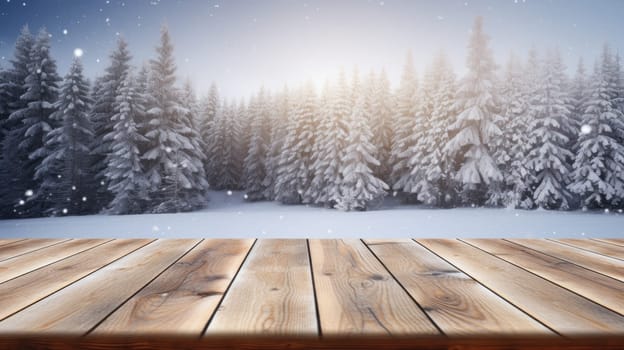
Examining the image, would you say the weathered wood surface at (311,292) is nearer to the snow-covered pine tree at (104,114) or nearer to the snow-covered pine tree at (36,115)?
the snow-covered pine tree at (36,115)

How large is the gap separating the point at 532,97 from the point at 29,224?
11441 millimetres

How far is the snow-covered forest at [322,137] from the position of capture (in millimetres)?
7551

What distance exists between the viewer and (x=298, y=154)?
41.7ft

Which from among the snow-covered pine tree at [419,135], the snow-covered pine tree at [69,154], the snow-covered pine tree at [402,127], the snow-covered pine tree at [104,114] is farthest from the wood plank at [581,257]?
the snow-covered pine tree at [419,135]

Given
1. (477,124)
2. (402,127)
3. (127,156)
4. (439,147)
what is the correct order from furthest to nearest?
1. (402,127)
2. (439,147)
3. (477,124)
4. (127,156)

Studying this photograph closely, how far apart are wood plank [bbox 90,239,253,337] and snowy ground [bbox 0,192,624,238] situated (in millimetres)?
6737

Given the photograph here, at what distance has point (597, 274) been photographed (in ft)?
3.98

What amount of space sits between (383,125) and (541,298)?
1205 cm

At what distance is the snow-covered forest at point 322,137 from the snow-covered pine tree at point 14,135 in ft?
0.08

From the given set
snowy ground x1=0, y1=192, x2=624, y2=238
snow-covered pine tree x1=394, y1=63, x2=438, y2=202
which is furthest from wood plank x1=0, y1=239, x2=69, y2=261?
snow-covered pine tree x1=394, y1=63, x2=438, y2=202

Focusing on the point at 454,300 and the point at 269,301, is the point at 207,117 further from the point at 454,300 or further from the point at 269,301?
the point at 454,300

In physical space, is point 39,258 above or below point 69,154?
below

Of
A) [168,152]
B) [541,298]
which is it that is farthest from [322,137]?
[541,298]

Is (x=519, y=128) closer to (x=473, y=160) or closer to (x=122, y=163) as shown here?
(x=473, y=160)
